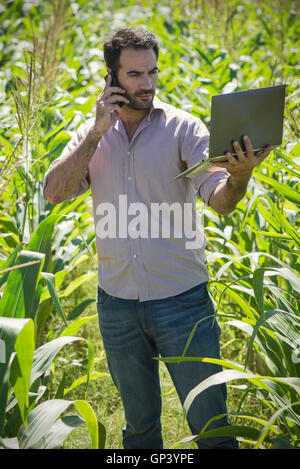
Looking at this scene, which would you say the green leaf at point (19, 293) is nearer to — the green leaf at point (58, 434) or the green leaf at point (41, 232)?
the green leaf at point (41, 232)

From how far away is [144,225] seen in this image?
1808mm

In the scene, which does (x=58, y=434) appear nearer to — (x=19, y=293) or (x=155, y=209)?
(x=19, y=293)

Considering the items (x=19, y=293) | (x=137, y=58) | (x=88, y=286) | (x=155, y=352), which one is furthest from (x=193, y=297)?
(x=88, y=286)

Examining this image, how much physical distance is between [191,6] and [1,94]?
17.5 ft

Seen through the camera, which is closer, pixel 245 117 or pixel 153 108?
pixel 245 117

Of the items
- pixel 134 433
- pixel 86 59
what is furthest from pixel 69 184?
pixel 86 59

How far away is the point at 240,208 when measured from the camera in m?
2.65

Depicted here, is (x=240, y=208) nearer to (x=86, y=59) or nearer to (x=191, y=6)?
(x=86, y=59)

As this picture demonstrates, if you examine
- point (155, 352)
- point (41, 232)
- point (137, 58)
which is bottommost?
point (155, 352)

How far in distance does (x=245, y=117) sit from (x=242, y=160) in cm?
11

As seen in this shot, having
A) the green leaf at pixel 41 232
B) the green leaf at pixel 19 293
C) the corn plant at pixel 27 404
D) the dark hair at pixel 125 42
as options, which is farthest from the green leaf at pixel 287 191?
the corn plant at pixel 27 404

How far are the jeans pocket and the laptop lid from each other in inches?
18.9

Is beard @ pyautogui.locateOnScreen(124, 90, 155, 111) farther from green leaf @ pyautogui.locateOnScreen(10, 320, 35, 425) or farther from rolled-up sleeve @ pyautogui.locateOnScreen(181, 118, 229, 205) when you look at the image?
green leaf @ pyautogui.locateOnScreen(10, 320, 35, 425)
